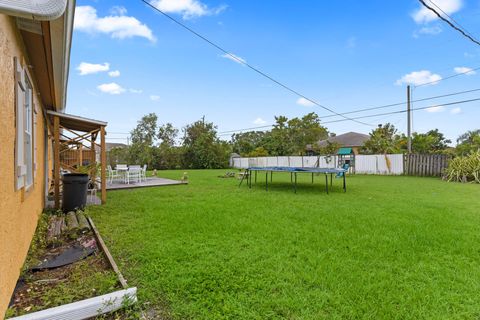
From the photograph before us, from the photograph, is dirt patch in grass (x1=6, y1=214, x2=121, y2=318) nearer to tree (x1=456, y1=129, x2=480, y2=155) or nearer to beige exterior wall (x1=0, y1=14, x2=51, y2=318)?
beige exterior wall (x1=0, y1=14, x2=51, y2=318)

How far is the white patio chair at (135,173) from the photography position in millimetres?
12109

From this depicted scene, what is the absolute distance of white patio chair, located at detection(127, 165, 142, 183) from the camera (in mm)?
12109

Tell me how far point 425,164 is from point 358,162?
13.5ft

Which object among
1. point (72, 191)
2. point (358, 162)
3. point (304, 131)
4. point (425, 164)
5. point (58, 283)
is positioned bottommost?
point (58, 283)

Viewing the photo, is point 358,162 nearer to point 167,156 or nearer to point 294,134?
point 294,134

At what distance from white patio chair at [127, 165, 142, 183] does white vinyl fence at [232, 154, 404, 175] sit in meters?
13.9

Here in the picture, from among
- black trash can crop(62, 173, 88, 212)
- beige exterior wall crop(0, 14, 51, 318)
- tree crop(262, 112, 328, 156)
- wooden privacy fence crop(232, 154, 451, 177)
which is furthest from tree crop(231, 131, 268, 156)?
beige exterior wall crop(0, 14, 51, 318)

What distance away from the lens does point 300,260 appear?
10.8ft

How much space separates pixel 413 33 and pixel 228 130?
85.1ft

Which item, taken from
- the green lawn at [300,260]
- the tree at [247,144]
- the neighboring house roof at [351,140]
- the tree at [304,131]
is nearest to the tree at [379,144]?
the tree at [304,131]

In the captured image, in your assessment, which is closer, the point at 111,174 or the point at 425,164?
the point at 111,174

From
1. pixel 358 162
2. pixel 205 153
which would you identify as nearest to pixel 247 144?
pixel 205 153

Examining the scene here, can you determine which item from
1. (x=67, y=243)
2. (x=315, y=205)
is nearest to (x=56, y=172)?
(x=67, y=243)

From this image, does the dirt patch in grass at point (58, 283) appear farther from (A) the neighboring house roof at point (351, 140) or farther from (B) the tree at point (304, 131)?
(A) the neighboring house roof at point (351, 140)
